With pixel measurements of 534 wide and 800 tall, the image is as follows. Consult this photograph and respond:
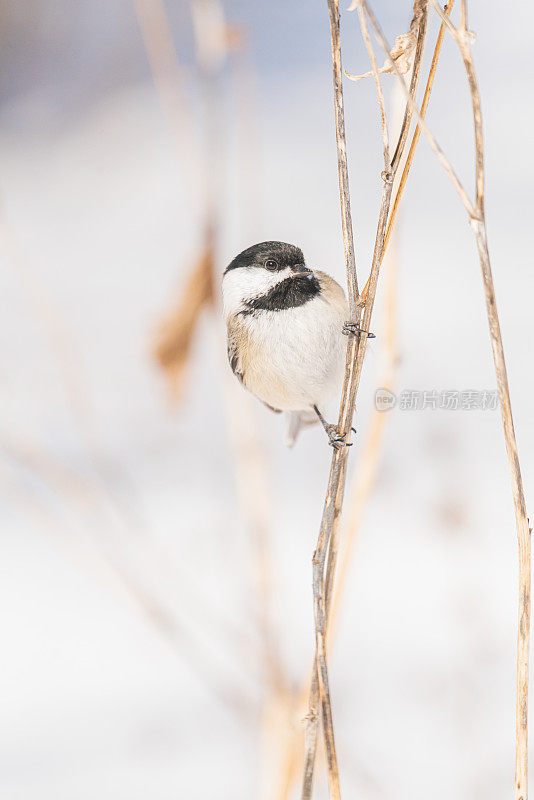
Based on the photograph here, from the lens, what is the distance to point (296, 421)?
1085 mm

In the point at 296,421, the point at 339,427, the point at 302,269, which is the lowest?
the point at 339,427

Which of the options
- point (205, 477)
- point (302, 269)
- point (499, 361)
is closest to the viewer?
point (499, 361)

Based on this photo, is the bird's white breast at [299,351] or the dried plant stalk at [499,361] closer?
the dried plant stalk at [499,361]

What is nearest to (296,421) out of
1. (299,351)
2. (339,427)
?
(299,351)

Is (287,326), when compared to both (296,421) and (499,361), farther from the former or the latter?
(499,361)

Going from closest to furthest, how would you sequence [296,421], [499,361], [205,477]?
[499,361], [296,421], [205,477]

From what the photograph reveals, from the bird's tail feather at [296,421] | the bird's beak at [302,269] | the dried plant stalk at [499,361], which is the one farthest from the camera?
the bird's tail feather at [296,421]

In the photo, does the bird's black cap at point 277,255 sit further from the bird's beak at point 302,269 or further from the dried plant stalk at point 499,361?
the dried plant stalk at point 499,361

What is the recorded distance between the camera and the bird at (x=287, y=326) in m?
0.91

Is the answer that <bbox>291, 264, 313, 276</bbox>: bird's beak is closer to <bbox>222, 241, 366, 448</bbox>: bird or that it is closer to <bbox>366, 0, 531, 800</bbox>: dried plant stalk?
<bbox>222, 241, 366, 448</bbox>: bird

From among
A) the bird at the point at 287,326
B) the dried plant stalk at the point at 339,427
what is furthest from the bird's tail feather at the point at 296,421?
the dried plant stalk at the point at 339,427

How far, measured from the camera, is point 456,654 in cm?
129

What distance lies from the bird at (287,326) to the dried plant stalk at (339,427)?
1.07 ft

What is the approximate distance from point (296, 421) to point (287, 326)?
200mm
